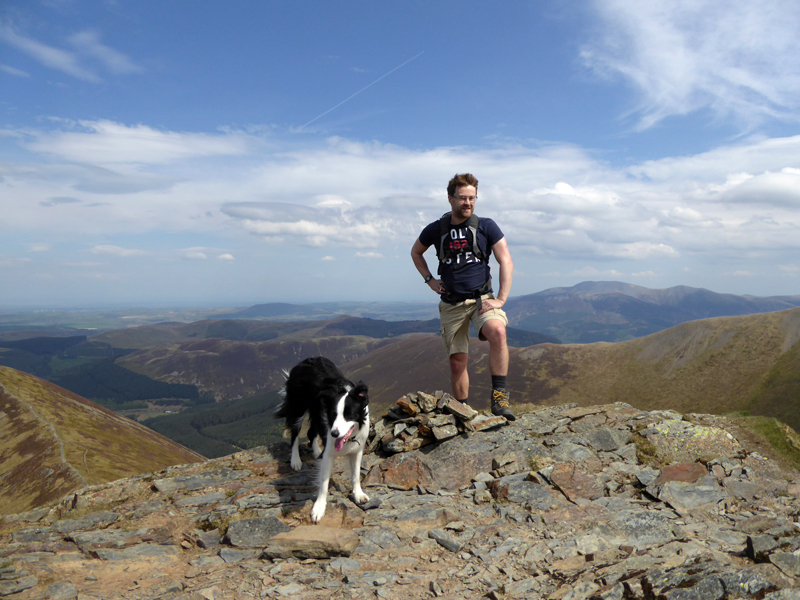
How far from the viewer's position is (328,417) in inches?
300

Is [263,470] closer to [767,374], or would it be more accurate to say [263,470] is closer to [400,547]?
[400,547]

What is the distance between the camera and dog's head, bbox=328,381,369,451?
7.11 metres

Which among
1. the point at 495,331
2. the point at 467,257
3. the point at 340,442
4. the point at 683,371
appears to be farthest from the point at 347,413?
the point at 683,371

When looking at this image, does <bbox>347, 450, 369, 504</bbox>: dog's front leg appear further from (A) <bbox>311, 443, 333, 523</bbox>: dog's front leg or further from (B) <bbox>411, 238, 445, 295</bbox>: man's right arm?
(B) <bbox>411, 238, 445, 295</bbox>: man's right arm

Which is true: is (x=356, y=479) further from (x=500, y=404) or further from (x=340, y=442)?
(x=500, y=404)

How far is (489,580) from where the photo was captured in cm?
543

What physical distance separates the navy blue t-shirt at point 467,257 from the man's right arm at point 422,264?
1.16ft

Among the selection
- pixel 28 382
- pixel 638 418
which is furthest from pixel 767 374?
pixel 28 382

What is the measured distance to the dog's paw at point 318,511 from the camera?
7.24 meters

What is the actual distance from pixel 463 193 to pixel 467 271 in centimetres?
175

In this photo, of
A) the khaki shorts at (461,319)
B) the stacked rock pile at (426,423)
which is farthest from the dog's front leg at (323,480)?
the khaki shorts at (461,319)

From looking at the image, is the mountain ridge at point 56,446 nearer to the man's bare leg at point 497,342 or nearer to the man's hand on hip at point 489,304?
the man's bare leg at point 497,342

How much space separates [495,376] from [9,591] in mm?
8958

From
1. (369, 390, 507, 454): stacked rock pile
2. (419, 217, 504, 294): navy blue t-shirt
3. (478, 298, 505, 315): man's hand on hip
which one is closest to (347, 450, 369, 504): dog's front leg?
(369, 390, 507, 454): stacked rock pile
